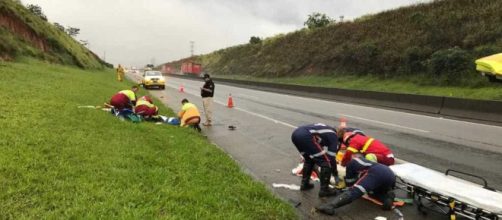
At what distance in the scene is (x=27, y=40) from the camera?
117 ft

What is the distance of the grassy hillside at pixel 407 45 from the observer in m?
25.5

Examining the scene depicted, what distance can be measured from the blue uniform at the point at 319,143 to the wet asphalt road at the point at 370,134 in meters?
0.55

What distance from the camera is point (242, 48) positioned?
79562mm

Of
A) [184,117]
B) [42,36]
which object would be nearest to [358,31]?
[42,36]

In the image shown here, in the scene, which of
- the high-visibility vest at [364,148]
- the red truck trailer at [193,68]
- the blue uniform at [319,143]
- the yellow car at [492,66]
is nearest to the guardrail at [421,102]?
the yellow car at [492,66]

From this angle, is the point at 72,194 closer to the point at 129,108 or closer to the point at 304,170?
the point at 304,170

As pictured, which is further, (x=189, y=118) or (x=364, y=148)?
(x=189, y=118)

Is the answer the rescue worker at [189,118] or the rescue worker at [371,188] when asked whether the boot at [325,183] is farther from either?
the rescue worker at [189,118]

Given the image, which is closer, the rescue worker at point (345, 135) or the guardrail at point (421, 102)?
the rescue worker at point (345, 135)

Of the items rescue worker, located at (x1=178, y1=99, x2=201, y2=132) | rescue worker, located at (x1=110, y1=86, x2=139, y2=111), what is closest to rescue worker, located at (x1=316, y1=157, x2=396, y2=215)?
A: rescue worker, located at (x1=178, y1=99, x2=201, y2=132)

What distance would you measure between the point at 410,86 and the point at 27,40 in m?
28.7

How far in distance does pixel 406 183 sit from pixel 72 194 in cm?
433

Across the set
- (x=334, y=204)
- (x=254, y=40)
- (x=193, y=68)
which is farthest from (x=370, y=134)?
(x=193, y=68)

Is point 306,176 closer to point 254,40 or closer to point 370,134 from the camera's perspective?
point 370,134
